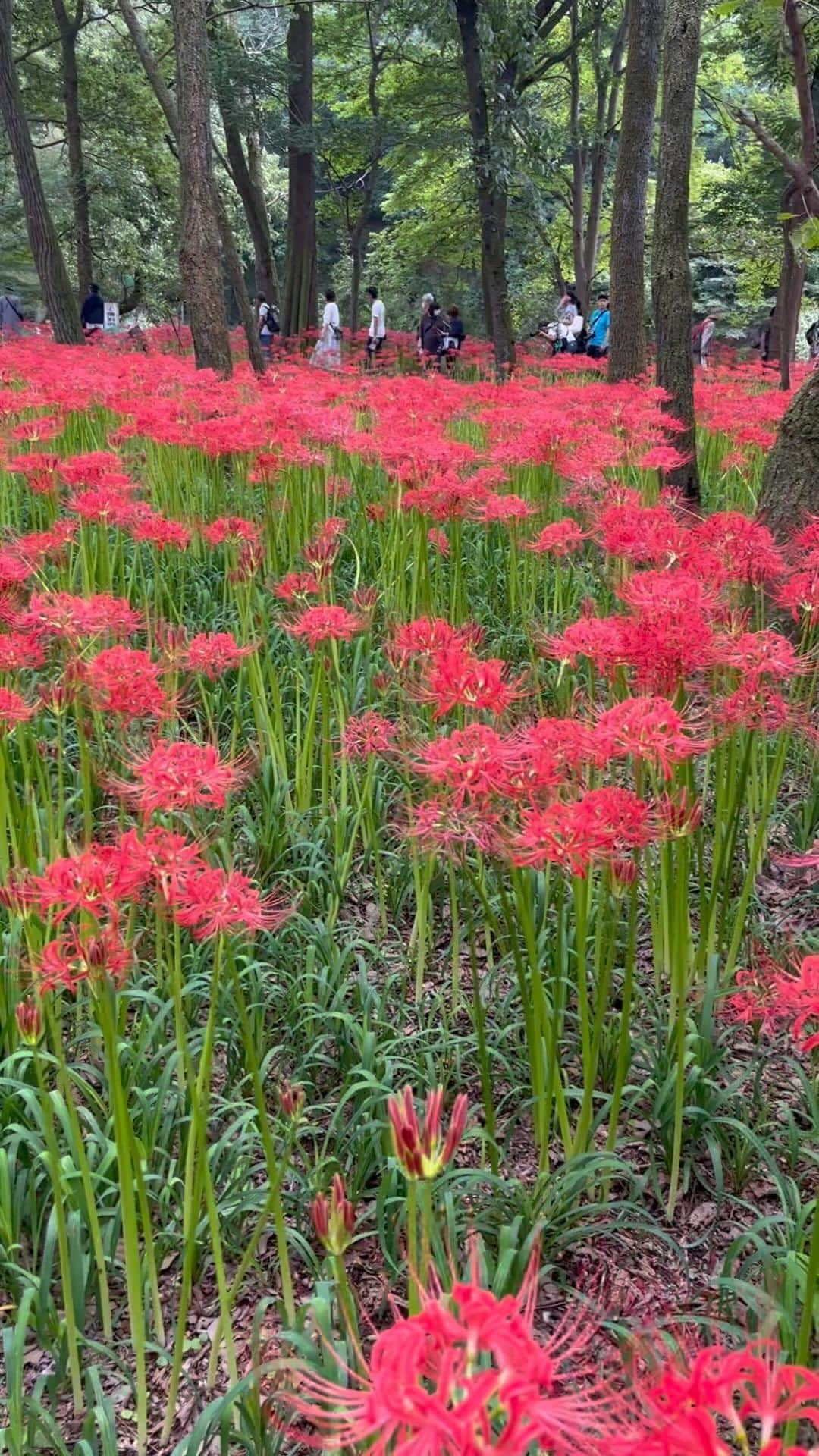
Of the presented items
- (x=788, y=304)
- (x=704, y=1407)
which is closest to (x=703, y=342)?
(x=788, y=304)

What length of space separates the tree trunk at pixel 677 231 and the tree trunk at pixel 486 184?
21.2ft

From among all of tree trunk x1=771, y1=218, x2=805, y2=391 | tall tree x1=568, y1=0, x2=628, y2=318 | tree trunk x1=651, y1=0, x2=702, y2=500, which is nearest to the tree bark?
tall tree x1=568, y1=0, x2=628, y2=318

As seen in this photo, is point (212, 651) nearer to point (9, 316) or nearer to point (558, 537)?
point (558, 537)

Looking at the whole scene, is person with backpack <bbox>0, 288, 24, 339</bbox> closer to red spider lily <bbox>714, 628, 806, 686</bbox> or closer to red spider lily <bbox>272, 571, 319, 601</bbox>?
red spider lily <bbox>272, 571, 319, 601</bbox>

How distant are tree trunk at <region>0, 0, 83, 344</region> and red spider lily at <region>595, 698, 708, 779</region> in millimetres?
12474

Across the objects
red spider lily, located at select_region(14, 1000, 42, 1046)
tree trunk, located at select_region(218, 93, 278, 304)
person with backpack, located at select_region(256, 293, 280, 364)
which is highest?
tree trunk, located at select_region(218, 93, 278, 304)

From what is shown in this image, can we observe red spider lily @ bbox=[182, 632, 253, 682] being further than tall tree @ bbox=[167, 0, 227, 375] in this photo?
No

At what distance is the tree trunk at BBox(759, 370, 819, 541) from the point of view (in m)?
4.30

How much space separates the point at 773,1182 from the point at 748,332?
103ft

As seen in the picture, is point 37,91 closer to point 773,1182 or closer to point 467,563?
point 467,563

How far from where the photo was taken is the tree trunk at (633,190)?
8.24m

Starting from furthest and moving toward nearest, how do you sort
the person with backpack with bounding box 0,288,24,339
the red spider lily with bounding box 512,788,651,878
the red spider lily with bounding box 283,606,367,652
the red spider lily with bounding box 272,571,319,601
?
the person with backpack with bounding box 0,288,24,339 → the red spider lily with bounding box 272,571,319,601 → the red spider lily with bounding box 283,606,367,652 → the red spider lily with bounding box 512,788,651,878

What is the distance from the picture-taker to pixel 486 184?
12953 mm

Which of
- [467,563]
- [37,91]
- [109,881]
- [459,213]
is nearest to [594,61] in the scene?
[459,213]
